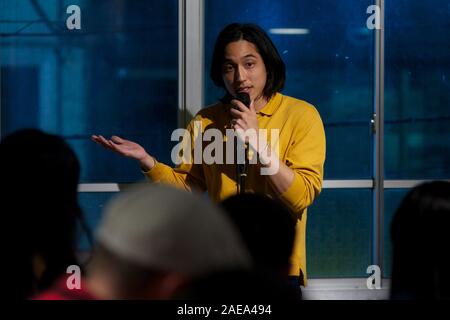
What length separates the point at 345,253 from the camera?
501cm

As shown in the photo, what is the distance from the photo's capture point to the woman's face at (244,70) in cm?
364

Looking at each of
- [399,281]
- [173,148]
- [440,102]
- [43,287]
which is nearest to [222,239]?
[43,287]

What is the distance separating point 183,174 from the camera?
3752 millimetres

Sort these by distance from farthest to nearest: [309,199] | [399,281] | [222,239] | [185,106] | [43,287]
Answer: [185,106] < [309,199] < [399,281] < [43,287] < [222,239]

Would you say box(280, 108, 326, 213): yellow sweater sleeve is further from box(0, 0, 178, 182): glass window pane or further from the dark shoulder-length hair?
box(0, 0, 178, 182): glass window pane

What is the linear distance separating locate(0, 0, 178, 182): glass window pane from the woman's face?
1.21 meters

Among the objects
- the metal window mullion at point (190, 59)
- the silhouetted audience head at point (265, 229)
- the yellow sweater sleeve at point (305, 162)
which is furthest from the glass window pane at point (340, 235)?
the silhouetted audience head at point (265, 229)

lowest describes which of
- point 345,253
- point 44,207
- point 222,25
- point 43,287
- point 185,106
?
point 345,253

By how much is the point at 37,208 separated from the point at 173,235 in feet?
2.78

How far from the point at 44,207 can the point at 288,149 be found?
1520 millimetres

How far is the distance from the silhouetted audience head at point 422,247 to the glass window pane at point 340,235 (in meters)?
2.61

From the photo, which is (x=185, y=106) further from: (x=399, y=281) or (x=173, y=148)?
(x=399, y=281)

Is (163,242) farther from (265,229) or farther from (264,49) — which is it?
(264,49)

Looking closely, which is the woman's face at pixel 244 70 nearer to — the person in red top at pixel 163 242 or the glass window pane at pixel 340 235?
the glass window pane at pixel 340 235
